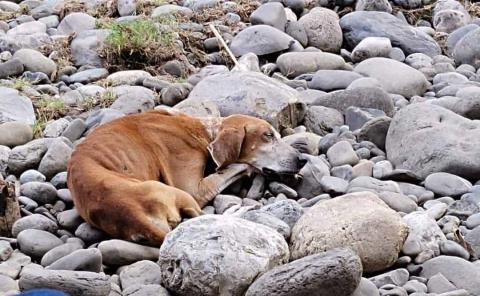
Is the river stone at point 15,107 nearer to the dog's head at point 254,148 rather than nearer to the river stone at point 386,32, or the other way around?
the dog's head at point 254,148

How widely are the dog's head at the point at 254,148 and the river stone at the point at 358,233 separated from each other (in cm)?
131

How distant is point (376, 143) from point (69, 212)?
2.44 meters

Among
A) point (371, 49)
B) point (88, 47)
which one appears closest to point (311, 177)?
point (371, 49)

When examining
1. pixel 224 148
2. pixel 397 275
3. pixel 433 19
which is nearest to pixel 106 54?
pixel 224 148

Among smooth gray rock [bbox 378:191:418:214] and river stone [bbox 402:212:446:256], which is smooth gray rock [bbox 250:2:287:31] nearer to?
smooth gray rock [bbox 378:191:418:214]

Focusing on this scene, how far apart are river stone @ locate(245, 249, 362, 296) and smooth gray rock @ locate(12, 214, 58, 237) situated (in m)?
1.83

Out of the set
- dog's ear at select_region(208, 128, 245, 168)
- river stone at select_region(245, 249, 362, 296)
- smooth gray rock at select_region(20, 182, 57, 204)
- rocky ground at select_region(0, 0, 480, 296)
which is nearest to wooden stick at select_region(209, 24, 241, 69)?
rocky ground at select_region(0, 0, 480, 296)

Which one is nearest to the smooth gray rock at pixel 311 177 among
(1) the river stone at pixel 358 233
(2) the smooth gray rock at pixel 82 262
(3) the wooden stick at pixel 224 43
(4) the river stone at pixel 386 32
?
(1) the river stone at pixel 358 233

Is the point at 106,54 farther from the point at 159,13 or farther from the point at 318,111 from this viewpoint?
the point at 318,111

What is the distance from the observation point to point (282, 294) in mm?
4555

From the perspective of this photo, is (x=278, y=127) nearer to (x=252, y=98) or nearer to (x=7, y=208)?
(x=252, y=98)

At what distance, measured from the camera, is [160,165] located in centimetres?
652

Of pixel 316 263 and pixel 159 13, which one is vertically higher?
pixel 316 263

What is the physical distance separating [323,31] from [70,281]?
599 cm
